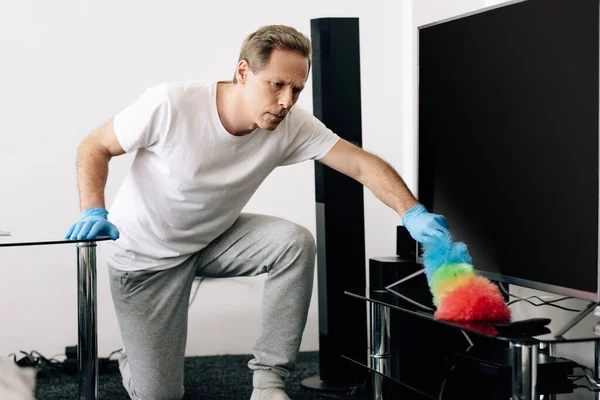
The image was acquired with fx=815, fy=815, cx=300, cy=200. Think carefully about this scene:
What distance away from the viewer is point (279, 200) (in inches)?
125

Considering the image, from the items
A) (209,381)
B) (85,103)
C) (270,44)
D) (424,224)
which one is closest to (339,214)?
(424,224)

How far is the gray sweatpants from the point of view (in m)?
2.25

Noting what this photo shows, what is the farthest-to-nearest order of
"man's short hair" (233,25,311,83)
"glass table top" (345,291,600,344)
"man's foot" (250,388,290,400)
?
1. "man's foot" (250,388,290,400)
2. "man's short hair" (233,25,311,83)
3. "glass table top" (345,291,600,344)

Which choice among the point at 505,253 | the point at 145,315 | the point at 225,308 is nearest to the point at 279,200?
the point at 225,308

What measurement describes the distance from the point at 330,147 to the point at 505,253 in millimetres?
614

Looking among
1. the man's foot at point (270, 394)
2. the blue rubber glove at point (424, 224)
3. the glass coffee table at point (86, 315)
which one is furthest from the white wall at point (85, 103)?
the glass coffee table at point (86, 315)

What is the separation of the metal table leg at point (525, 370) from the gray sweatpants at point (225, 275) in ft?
2.82

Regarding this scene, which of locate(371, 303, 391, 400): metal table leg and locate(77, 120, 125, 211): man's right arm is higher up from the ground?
locate(77, 120, 125, 211): man's right arm

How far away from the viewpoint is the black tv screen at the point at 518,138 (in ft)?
5.35

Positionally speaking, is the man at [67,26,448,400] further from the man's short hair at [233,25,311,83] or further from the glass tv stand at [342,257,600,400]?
the glass tv stand at [342,257,600,400]

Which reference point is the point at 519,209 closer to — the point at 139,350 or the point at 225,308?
the point at 139,350

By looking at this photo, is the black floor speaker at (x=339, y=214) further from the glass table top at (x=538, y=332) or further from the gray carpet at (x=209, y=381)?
the glass table top at (x=538, y=332)

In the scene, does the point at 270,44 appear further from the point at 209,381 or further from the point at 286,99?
the point at 209,381

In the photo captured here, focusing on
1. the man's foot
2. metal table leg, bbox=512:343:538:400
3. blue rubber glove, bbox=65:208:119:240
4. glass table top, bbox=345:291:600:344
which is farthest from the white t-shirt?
metal table leg, bbox=512:343:538:400
